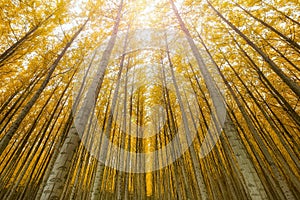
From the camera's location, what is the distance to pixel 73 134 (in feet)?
6.07

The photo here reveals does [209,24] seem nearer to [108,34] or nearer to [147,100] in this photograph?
[108,34]

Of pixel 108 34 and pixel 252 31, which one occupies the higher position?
pixel 108 34

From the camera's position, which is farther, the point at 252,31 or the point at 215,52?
the point at 215,52

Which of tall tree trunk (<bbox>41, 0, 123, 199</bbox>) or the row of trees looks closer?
tall tree trunk (<bbox>41, 0, 123, 199</bbox>)

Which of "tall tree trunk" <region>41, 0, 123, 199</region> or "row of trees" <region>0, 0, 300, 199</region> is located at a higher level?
"row of trees" <region>0, 0, 300, 199</region>

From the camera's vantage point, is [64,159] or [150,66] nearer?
[64,159]

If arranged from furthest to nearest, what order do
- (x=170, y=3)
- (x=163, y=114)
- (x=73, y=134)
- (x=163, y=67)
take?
1. (x=163, y=114)
2. (x=163, y=67)
3. (x=170, y=3)
4. (x=73, y=134)

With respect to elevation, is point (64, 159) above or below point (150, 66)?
below

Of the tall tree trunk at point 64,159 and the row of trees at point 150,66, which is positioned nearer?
the tall tree trunk at point 64,159

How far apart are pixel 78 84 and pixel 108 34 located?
6.44ft

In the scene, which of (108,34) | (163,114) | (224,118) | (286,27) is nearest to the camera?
(224,118)

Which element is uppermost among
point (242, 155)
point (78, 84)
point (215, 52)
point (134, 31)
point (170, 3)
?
point (134, 31)

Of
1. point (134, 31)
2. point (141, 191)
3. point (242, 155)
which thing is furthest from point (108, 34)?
point (141, 191)

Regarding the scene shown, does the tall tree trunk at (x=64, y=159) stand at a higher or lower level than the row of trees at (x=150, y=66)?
lower
